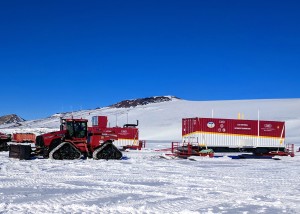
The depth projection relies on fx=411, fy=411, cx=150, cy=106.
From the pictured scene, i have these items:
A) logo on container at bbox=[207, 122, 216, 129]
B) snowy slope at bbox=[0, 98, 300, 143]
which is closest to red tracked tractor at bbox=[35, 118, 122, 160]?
logo on container at bbox=[207, 122, 216, 129]

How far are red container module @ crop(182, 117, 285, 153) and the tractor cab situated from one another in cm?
660

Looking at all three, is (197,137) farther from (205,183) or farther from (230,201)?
(230,201)

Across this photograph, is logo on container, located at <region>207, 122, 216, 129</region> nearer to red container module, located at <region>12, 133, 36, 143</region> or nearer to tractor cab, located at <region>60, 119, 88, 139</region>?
tractor cab, located at <region>60, 119, 88, 139</region>

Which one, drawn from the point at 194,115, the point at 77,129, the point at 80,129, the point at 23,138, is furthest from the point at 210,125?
the point at 194,115

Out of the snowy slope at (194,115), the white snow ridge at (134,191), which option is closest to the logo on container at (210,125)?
the white snow ridge at (134,191)

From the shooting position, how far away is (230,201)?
326 inches

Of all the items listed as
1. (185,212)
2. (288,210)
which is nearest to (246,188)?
(288,210)

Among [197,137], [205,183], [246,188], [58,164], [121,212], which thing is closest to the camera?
[121,212]

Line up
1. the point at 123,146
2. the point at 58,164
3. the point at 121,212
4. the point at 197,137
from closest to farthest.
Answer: the point at 121,212 < the point at 58,164 < the point at 197,137 < the point at 123,146

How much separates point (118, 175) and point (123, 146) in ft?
53.1

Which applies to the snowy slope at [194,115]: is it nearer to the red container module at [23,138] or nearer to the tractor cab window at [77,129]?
the red container module at [23,138]

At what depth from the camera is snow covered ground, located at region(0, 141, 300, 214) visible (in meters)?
7.52

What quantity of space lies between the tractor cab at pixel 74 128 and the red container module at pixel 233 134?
21.7 feet

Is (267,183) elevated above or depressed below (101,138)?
below
